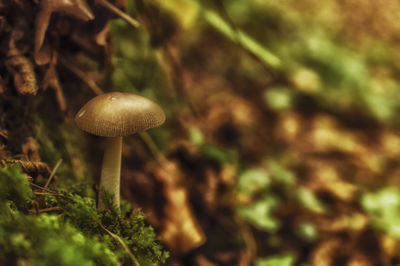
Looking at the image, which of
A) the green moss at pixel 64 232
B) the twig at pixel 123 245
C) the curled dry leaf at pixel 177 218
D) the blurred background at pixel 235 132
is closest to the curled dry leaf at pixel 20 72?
Answer: the blurred background at pixel 235 132

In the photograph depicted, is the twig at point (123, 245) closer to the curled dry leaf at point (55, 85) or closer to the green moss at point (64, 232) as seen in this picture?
the green moss at point (64, 232)

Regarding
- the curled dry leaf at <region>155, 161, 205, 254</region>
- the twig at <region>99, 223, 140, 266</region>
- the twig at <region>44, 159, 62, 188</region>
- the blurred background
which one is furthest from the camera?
the curled dry leaf at <region>155, 161, 205, 254</region>

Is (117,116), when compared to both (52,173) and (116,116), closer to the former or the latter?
(116,116)

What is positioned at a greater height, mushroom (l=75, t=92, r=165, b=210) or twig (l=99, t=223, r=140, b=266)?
mushroom (l=75, t=92, r=165, b=210)

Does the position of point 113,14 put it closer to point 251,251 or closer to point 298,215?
point 251,251

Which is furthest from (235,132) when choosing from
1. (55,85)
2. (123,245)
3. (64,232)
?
(64,232)

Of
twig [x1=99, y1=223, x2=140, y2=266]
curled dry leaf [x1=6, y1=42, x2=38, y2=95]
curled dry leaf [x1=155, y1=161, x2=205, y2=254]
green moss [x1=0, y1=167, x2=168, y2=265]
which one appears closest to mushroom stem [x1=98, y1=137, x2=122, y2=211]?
green moss [x1=0, y1=167, x2=168, y2=265]

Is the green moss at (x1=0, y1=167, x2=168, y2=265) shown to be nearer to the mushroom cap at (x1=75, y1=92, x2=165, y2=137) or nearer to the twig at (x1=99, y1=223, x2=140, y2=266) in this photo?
the twig at (x1=99, y1=223, x2=140, y2=266)
